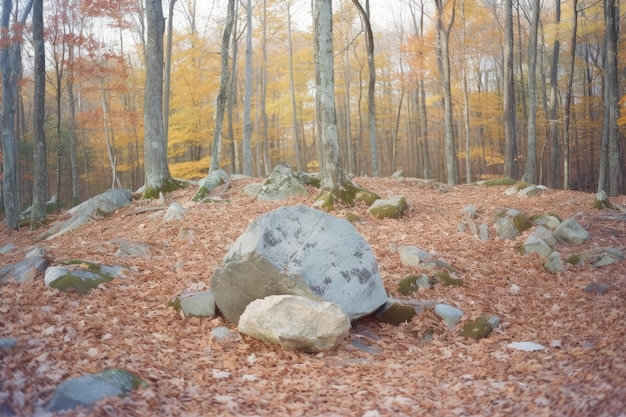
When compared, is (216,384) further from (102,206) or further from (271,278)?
(102,206)

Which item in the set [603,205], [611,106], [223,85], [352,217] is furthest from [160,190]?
[611,106]

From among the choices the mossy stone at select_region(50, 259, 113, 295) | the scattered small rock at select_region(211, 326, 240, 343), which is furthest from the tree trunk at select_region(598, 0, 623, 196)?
the mossy stone at select_region(50, 259, 113, 295)

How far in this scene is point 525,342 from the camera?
16.0 feet

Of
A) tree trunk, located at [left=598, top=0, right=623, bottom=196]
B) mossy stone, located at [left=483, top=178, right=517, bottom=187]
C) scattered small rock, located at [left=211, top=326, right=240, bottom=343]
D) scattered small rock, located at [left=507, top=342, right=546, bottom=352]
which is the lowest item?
scattered small rock, located at [left=507, top=342, right=546, bottom=352]

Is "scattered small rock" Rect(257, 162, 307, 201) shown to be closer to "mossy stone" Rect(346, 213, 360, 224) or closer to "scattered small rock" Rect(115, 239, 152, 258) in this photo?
"mossy stone" Rect(346, 213, 360, 224)

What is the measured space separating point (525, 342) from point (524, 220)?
4254 mm

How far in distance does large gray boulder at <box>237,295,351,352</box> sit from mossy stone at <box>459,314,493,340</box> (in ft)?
4.69

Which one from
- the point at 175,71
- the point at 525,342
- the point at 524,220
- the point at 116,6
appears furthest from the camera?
the point at 175,71

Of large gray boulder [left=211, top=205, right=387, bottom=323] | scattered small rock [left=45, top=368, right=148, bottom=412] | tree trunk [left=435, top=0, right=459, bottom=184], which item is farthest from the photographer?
tree trunk [left=435, top=0, right=459, bottom=184]

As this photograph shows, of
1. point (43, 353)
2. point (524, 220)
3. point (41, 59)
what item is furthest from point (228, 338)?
point (41, 59)

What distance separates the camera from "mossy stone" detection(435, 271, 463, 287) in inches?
257

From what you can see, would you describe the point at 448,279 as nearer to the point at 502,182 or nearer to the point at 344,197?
the point at 344,197

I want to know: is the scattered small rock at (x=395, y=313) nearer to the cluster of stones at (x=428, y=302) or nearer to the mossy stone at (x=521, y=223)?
the cluster of stones at (x=428, y=302)

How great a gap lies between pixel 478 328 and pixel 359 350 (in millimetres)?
1397
